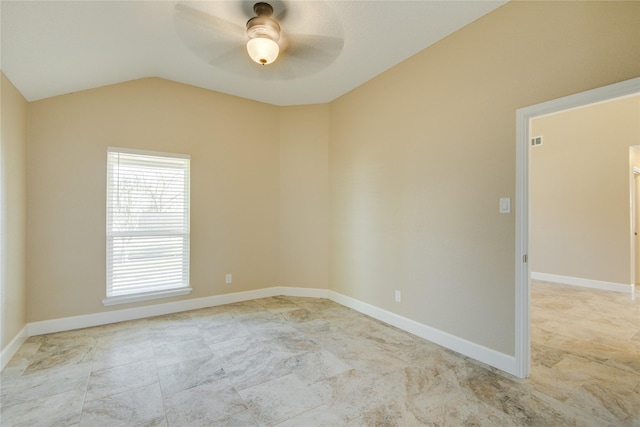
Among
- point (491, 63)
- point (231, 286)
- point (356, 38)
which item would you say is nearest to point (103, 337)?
point (231, 286)

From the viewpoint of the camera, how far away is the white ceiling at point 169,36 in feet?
7.42

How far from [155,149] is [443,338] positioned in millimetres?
4078

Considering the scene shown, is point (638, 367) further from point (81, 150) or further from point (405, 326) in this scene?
point (81, 150)

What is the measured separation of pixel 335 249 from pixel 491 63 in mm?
3021

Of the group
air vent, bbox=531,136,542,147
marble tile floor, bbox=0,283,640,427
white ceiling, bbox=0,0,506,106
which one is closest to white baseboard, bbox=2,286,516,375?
marble tile floor, bbox=0,283,640,427

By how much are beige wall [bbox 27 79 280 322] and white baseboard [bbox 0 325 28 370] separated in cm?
21

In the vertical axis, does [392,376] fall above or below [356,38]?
below

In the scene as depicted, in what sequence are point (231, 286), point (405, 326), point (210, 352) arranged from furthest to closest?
point (231, 286)
point (405, 326)
point (210, 352)

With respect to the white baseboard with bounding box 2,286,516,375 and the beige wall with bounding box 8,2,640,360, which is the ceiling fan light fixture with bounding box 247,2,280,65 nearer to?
the beige wall with bounding box 8,2,640,360

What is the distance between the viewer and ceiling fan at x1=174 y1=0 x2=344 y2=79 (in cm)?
238

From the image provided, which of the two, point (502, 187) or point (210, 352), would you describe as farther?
point (210, 352)

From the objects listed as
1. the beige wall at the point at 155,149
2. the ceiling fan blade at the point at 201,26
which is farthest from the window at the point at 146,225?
the ceiling fan blade at the point at 201,26

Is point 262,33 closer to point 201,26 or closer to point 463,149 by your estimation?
point 201,26

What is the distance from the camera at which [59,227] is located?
327 cm
